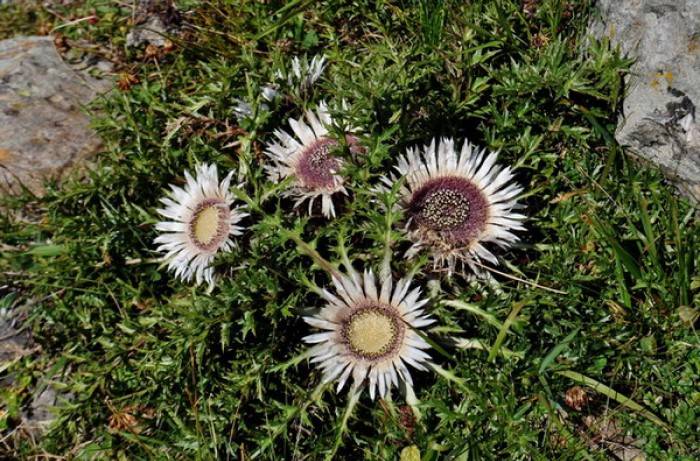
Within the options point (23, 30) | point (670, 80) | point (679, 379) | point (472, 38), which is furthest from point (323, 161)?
point (23, 30)

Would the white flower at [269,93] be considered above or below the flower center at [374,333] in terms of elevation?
above

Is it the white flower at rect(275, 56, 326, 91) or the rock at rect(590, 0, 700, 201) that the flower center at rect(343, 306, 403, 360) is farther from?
the rock at rect(590, 0, 700, 201)

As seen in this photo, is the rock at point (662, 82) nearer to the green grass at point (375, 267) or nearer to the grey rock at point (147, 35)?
the green grass at point (375, 267)

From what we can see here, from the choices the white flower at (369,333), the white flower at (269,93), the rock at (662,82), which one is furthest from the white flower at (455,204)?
the white flower at (269,93)

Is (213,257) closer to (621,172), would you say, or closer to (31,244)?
(31,244)

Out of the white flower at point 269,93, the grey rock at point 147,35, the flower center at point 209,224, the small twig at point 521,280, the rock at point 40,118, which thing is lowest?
the rock at point 40,118

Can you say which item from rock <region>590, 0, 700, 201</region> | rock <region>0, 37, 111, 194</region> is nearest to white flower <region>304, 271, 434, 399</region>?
rock <region>590, 0, 700, 201</region>

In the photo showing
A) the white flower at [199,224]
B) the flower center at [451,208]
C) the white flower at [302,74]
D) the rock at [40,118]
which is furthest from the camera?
the rock at [40,118]
